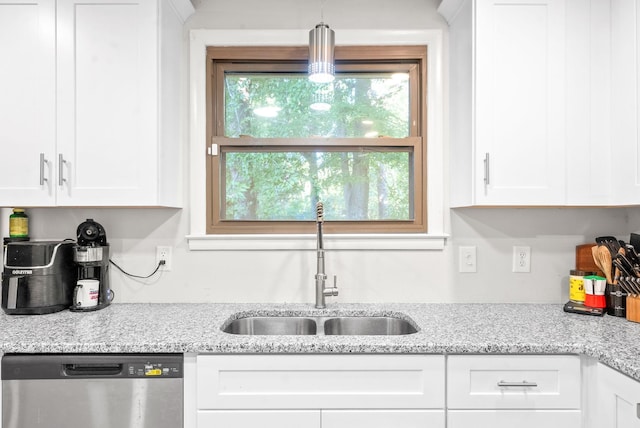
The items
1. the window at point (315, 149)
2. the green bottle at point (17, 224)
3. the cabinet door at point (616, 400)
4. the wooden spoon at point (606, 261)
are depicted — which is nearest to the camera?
the cabinet door at point (616, 400)

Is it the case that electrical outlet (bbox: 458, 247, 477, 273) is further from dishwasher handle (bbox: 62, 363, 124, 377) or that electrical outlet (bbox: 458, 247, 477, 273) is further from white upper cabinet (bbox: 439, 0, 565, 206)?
dishwasher handle (bbox: 62, 363, 124, 377)

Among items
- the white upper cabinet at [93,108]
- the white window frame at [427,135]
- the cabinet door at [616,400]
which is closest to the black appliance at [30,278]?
the white upper cabinet at [93,108]

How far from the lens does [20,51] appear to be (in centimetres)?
165

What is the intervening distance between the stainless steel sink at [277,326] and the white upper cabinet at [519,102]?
2.95 feet

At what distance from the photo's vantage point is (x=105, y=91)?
5.45ft

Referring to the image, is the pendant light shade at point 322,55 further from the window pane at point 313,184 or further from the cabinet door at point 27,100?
the cabinet door at point 27,100

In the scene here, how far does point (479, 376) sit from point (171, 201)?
4.71 ft

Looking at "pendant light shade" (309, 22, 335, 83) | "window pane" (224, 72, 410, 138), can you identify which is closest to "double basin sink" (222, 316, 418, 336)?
"window pane" (224, 72, 410, 138)

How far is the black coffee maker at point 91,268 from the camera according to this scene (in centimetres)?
174

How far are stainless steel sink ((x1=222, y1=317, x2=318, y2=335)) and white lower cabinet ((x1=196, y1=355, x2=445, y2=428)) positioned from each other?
461 mm

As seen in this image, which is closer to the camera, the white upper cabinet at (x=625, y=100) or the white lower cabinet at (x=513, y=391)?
the white lower cabinet at (x=513, y=391)

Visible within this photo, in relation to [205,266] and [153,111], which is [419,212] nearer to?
[205,266]

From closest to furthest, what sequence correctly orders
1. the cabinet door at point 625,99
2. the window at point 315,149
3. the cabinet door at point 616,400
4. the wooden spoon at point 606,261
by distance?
the cabinet door at point 616,400 < the cabinet door at point 625,99 < the wooden spoon at point 606,261 < the window at point 315,149

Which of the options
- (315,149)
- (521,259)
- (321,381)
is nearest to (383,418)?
(321,381)
